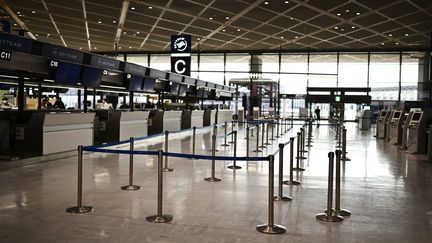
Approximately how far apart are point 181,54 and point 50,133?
9.12m

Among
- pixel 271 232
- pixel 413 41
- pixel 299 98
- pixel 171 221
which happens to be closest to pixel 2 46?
pixel 171 221

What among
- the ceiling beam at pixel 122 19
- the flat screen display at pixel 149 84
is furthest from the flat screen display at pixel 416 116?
the ceiling beam at pixel 122 19

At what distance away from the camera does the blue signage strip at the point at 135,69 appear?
1487 centimetres

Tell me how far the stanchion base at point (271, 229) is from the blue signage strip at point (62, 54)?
738 centimetres

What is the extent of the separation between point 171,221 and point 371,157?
8.80 meters

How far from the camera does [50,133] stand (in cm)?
983

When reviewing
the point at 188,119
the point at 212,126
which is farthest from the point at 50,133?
the point at 188,119

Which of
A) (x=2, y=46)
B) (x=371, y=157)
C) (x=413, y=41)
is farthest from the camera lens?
(x=413, y=41)

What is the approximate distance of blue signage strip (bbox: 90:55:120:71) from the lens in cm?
1248

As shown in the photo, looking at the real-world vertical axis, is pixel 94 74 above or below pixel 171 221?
above

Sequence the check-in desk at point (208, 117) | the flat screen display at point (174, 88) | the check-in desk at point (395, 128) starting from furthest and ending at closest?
the check-in desk at point (208, 117)
the flat screen display at point (174, 88)
the check-in desk at point (395, 128)

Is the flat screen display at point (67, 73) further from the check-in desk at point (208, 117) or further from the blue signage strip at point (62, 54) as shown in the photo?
the check-in desk at point (208, 117)

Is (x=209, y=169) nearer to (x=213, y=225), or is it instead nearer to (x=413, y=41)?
(x=213, y=225)

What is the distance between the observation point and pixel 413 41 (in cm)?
2489
